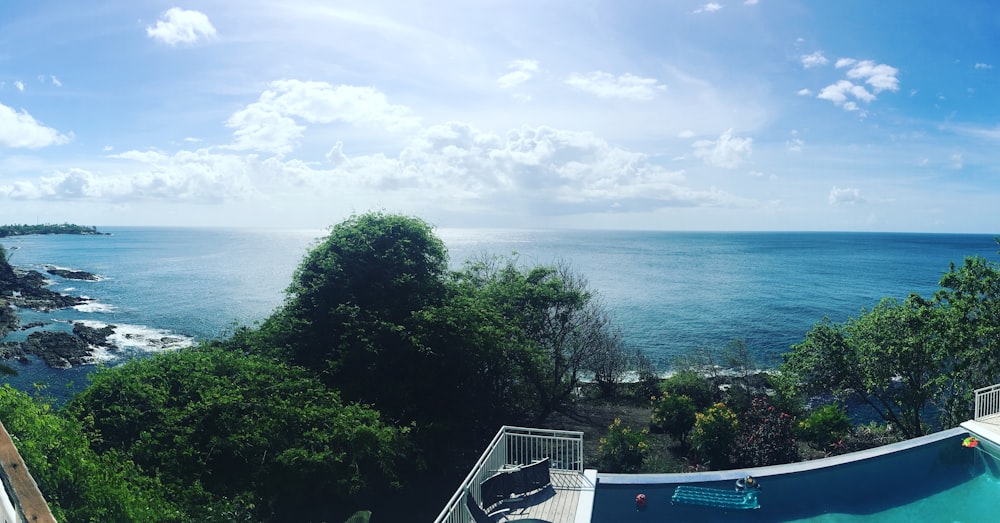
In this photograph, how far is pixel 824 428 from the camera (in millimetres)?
16188

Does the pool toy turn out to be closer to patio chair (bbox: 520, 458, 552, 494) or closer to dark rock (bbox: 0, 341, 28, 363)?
patio chair (bbox: 520, 458, 552, 494)

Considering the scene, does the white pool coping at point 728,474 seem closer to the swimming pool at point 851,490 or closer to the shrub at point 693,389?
the swimming pool at point 851,490

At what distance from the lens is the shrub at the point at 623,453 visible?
14828 millimetres

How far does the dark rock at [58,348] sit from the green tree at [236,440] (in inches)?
1040

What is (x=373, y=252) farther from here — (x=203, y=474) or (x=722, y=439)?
(x=722, y=439)

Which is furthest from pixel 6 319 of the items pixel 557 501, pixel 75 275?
pixel 557 501

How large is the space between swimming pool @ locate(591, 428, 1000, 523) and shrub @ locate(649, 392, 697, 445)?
564 cm

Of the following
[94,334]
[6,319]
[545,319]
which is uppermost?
[545,319]

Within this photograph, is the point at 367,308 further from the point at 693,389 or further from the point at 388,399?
the point at 693,389

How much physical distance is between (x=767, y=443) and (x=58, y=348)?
39.1 meters

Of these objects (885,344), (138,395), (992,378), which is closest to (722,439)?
(885,344)

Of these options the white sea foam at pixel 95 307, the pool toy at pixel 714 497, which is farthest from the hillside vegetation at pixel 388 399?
the white sea foam at pixel 95 307

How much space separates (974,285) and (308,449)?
57.3 feet

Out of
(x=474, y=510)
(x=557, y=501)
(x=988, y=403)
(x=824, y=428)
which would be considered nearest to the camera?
(x=474, y=510)
